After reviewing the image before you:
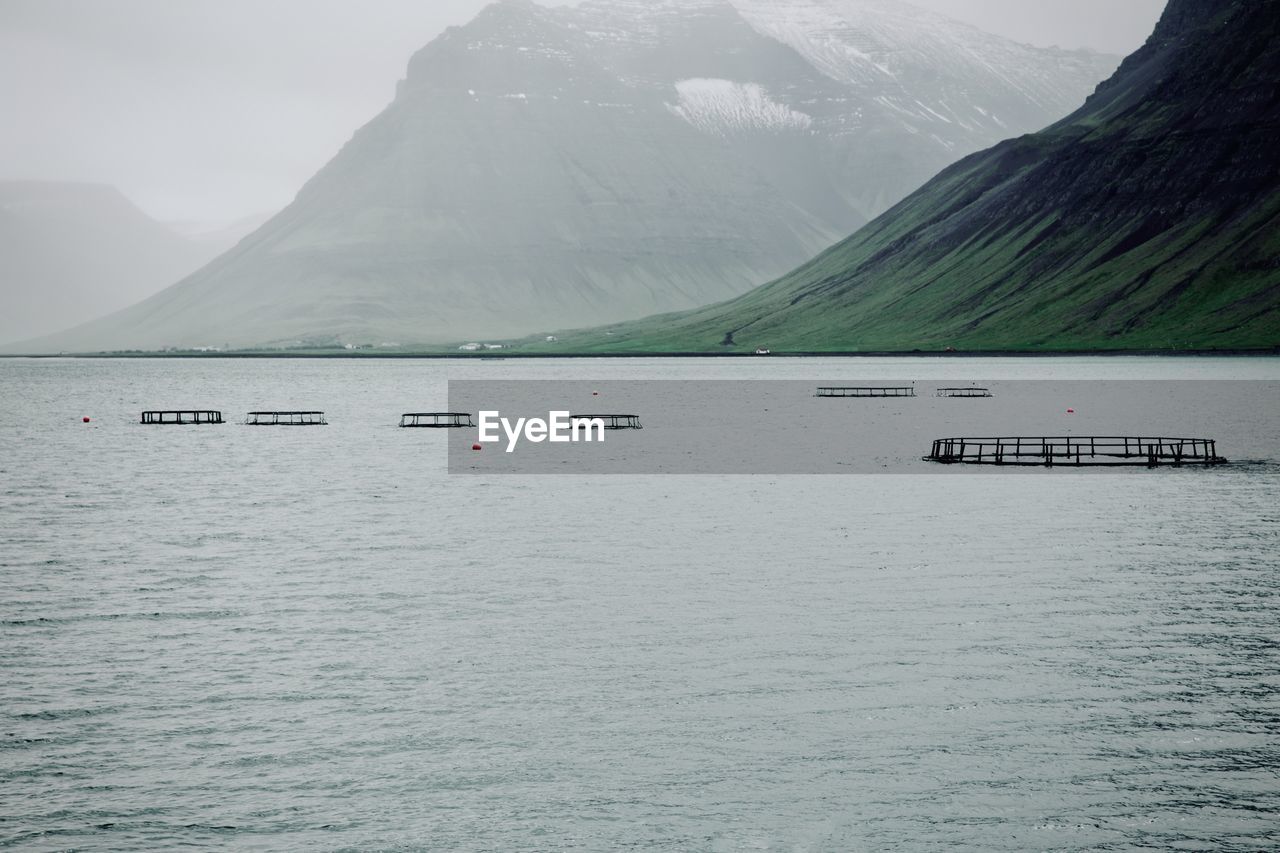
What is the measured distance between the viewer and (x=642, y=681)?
41.1 m

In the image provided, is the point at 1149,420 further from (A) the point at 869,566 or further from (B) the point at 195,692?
(B) the point at 195,692

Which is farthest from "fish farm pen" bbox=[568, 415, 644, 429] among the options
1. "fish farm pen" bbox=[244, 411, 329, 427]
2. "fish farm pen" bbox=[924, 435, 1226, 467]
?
"fish farm pen" bbox=[924, 435, 1226, 467]

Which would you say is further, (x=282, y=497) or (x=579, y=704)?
(x=282, y=497)

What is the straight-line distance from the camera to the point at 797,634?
47.2 m

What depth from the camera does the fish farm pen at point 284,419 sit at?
172m

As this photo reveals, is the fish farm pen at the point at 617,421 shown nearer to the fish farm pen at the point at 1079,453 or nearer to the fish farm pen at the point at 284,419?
the fish farm pen at the point at 284,419

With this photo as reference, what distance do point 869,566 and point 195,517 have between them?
43.0 metres

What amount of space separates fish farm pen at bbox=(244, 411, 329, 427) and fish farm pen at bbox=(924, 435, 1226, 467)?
8438cm

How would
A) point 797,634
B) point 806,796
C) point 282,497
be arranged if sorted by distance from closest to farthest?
point 806,796 < point 797,634 < point 282,497

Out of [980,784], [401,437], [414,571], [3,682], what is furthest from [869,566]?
[401,437]

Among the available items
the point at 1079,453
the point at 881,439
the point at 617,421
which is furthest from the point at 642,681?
the point at 617,421

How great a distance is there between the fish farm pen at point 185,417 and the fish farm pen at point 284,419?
171 inches

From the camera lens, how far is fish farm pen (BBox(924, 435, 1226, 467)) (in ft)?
368

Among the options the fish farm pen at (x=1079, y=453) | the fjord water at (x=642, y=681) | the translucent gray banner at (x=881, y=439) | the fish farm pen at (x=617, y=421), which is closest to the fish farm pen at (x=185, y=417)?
the translucent gray banner at (x=881, y=439)
